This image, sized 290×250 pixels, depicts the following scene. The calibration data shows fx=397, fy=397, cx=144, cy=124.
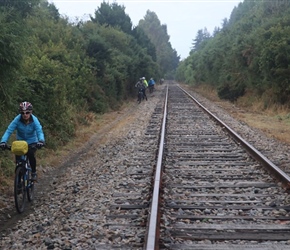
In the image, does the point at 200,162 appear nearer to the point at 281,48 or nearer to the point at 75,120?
the point at 75,120

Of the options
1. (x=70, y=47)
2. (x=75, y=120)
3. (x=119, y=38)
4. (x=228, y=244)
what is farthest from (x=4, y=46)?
(x=119, y=38)

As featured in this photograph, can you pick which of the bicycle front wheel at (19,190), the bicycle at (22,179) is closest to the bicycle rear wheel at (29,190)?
the bicycle at (22,179)

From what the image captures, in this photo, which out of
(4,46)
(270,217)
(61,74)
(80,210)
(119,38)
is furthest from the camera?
(119,38)

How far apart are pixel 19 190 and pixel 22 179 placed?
0.22 metres

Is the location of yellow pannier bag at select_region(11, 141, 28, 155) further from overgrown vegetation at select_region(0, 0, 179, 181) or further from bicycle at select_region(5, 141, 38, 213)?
overgrown vegetation at select_region(0, 0, 179, 181)

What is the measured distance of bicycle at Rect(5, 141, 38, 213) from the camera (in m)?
6.30

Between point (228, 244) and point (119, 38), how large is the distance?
1292 inches

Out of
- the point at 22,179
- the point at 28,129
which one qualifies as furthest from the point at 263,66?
the point at 22,179

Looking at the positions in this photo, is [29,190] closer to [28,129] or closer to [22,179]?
[22,179]

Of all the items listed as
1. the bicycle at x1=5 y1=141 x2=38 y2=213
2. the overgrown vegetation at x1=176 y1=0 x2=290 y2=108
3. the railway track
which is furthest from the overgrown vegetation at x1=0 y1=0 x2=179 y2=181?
the overgrown vegetation at x1=176 y1=0 x2=290 y2=108

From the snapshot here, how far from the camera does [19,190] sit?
6480mm

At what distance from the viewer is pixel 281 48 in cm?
2025

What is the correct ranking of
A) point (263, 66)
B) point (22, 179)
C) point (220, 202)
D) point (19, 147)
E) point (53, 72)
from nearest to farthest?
point (220, 202) < point (19, 147) < point (22, 179) < point (53, 72) < point (263, 66)

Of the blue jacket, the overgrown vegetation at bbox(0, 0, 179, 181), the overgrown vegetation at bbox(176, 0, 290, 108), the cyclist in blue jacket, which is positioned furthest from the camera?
the overgrown vegetation at bbox(176, 0, 290, 108)
